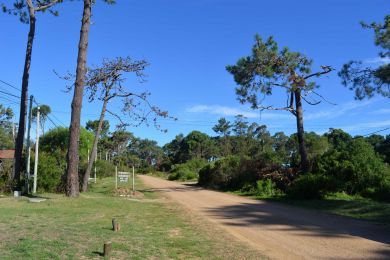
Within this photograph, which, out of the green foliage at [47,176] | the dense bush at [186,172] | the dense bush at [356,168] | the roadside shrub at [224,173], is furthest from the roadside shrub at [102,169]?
the dense bush at [356,168]

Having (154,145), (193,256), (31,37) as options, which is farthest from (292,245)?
(154,145)

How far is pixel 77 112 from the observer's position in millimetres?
22766

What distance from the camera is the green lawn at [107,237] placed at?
8.40 m

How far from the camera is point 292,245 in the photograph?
33.2ft

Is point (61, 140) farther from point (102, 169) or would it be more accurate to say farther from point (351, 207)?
point (351, 207)

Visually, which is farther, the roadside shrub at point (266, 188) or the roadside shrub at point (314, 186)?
the roadside shrub at point (266, 188)

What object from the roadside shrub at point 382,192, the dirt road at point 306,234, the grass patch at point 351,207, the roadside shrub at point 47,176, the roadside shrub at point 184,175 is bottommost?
the dirt road at point 306,234

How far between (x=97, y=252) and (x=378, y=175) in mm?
20257

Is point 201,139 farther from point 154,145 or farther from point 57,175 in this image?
point 57,175

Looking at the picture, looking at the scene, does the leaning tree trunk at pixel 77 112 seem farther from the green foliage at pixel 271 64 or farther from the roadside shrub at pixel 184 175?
the roadside shrub at pixel 184 175

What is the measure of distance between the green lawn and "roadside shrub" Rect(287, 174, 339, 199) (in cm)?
1010

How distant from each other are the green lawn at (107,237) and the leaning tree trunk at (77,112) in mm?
6311

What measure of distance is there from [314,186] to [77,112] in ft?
41.9

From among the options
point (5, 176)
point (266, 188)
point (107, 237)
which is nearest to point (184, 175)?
point (266, 188)
